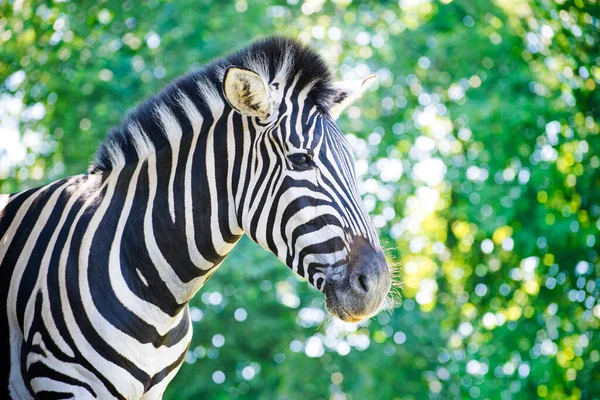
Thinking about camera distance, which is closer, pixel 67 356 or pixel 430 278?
pixel 67 356

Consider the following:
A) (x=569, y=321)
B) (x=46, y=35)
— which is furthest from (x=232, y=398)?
(x=46, y=35)

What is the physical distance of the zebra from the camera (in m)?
3.59

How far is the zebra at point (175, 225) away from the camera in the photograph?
3.59 meters

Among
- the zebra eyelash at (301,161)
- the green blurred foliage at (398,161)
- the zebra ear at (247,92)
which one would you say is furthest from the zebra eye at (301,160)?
the green blurred foliage at (398,161)

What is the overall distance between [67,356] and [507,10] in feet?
39.0

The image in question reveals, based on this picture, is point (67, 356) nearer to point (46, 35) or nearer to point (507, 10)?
point (46, 35)

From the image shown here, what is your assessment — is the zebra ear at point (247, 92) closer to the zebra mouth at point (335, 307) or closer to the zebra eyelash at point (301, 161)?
the zebra eyelash at point (301, 161)

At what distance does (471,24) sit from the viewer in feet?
47.2

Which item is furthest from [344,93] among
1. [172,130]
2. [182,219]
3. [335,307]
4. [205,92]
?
[335,307]

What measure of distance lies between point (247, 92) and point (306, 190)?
0.61 m

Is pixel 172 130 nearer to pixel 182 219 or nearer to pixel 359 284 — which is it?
pixel 182 219

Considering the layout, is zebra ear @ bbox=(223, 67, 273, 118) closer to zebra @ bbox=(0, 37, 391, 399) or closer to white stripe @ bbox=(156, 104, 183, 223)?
zebra @ bbox=(0, 37, 391, 399)

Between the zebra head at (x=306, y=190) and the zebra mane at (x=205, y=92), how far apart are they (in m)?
0.01

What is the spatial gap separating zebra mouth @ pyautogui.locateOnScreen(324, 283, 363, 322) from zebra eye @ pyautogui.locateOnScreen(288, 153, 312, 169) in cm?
62
